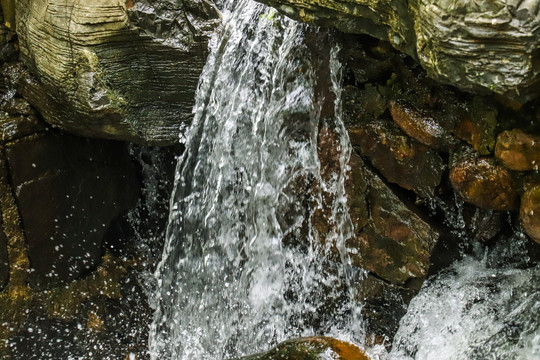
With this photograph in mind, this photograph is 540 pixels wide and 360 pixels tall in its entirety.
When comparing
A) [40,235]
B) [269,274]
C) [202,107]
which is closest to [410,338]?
[269,274]

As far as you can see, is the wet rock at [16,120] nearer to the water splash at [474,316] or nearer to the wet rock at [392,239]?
the wet rock at [392,239]

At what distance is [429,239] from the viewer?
3332 mm

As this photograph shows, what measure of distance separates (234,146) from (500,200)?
6.04 feet

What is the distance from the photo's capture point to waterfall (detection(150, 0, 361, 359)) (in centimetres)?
362

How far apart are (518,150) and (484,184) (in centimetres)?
28

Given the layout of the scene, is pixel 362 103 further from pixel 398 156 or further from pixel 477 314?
pixel 477 314

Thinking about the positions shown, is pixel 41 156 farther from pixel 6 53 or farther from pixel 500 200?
pixel 500 200

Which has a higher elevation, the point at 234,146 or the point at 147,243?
the point at 234,146

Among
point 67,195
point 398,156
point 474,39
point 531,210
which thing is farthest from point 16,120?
point 531,210

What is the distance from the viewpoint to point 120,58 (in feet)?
12.2

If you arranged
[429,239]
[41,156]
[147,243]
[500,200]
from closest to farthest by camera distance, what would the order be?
[500,200] < [429,239] < [41,156] < [147,243]

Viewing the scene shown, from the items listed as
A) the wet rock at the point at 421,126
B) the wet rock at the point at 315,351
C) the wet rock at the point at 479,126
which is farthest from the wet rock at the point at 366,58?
the wet rock at the point at 315,351

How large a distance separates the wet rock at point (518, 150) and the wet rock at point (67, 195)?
3.30 meters

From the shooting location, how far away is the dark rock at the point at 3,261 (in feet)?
14.7
